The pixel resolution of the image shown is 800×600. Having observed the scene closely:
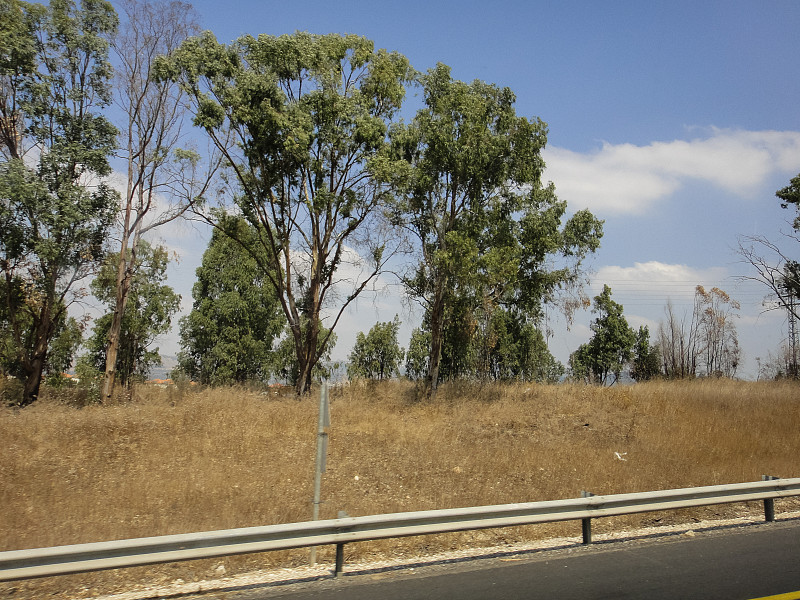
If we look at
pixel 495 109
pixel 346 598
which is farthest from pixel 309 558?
pixel 495 109

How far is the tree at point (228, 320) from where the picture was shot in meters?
40.9

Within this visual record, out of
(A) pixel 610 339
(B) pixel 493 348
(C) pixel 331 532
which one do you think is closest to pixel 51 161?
(C) pixel 331 532

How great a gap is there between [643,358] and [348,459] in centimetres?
4665

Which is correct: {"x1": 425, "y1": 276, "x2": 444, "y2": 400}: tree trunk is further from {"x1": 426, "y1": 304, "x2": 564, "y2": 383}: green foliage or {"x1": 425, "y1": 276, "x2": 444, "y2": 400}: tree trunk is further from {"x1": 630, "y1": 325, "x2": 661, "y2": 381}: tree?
{"x1": 630, "y1": 325, "x2": 661, "y2": 381}: tree

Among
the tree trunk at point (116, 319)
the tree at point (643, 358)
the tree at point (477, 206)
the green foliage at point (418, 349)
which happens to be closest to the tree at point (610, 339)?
the tree at point (643, 358)

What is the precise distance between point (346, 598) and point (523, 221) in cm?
2197

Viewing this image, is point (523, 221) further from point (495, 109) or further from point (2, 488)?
point (2, 488)

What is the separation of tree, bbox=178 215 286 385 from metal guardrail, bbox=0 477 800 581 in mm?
35283

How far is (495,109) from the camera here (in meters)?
24.9

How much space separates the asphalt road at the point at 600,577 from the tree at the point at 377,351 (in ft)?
129

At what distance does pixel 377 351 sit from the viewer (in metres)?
47.7

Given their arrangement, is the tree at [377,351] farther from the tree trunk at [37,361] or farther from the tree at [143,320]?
the tree trunk at [37,361]

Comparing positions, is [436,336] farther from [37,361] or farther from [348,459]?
[37,361]

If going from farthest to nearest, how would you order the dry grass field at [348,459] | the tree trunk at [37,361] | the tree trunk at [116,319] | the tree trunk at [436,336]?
the tree trunk at [436,336], the tree trunk at [116,319], the tree trunk at [37,361], the dry grass field at [348,459]
